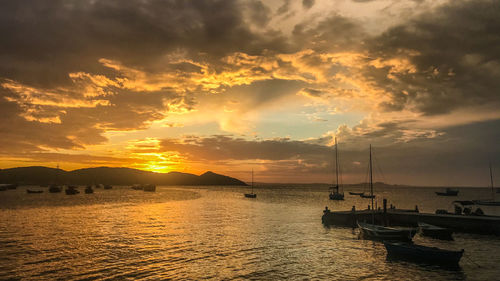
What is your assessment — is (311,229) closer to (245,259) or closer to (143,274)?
(245,259)

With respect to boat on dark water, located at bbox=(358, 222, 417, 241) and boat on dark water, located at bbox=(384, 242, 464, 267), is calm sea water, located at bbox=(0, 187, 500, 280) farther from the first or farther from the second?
boat on dark water, located at bbox=(358, 222, 417, 241)

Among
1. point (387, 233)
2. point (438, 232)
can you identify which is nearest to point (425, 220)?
point (438, 232)

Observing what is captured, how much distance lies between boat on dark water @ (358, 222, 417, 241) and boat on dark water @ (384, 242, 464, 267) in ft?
24.2

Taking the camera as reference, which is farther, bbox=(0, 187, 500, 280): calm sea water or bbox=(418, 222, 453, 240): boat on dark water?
bbox=(418, 222, 453, 240): boat on dark water

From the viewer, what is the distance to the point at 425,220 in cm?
5084

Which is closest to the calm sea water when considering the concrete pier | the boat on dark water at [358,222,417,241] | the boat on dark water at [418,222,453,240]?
the boat on dark water at [418,222,453,240]

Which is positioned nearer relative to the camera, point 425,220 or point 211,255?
point 211,255

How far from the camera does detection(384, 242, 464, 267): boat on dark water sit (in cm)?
2675

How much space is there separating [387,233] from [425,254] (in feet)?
32.6

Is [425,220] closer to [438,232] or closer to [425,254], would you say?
[438,232]

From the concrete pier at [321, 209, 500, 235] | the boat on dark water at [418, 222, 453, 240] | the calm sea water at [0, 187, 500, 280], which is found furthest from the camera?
the concrete pier at [321, 209, 500, 235]

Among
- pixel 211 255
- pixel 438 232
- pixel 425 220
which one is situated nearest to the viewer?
pixel 211 255

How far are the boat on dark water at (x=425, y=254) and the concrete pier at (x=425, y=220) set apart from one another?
21.9 m

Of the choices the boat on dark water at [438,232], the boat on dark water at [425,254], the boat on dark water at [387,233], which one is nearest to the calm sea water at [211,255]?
the boat on dark water at [425,254]
